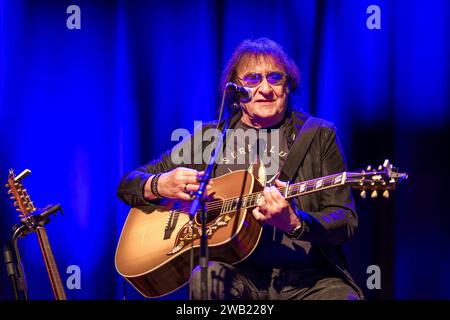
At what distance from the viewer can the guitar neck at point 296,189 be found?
2850mm

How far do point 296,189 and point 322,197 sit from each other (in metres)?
0.28

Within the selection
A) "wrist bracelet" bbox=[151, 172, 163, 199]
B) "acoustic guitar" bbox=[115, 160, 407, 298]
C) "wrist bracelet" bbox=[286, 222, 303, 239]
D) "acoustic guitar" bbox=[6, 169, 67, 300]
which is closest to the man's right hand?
"wrist bracelet" bbox=[151, 172, 163, 199]

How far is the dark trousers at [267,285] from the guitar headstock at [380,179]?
0.53 m

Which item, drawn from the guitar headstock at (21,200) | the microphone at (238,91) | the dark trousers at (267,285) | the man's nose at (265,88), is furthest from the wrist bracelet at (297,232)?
the guitar headstock at (21,200)

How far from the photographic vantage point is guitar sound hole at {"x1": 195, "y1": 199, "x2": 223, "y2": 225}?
3152mm

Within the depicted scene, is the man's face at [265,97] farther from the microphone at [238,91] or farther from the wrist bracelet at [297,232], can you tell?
the wrist bracelet at [297,232]

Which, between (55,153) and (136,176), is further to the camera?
(55,153)

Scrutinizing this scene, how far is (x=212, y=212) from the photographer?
3.19 m

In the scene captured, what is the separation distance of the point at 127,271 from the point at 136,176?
55 centimetres

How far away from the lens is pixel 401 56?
3998 millimetres
